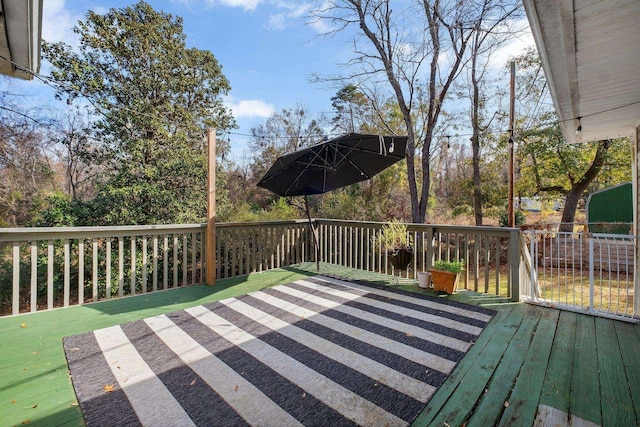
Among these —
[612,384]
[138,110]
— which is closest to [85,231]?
[612,384]

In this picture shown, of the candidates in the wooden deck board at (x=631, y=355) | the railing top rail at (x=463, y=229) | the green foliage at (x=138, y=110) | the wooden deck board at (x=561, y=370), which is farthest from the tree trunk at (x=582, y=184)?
the green foliage at (x=138, y=110)

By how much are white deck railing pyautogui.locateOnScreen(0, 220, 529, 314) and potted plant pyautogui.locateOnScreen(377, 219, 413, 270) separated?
9.9 inches

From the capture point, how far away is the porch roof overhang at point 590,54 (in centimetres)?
153

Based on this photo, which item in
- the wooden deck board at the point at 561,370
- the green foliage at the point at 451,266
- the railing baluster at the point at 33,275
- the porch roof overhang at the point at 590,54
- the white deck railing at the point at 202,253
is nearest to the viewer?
the porch roof overhang at the point at 590,54

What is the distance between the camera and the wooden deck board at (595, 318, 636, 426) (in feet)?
5.34

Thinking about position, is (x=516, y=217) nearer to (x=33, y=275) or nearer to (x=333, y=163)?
(x=333, y=163)

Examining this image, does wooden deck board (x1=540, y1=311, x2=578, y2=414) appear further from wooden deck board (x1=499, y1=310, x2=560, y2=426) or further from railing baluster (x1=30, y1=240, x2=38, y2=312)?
railing baluster (x1=30, y1=240, x2=38, y2=312)

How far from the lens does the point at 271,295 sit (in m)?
3.86

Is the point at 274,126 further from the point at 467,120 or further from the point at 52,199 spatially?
the point at 52,199

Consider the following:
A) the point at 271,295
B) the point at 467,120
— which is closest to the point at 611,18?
the point at 271,295

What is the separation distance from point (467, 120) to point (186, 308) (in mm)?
12023

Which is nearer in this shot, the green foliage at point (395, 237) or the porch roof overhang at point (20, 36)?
the porch roof overhang at point (20, 36)

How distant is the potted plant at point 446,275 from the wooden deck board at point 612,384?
139 cm

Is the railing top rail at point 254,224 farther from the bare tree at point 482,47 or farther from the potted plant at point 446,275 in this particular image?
the bare tree at point 482,47
